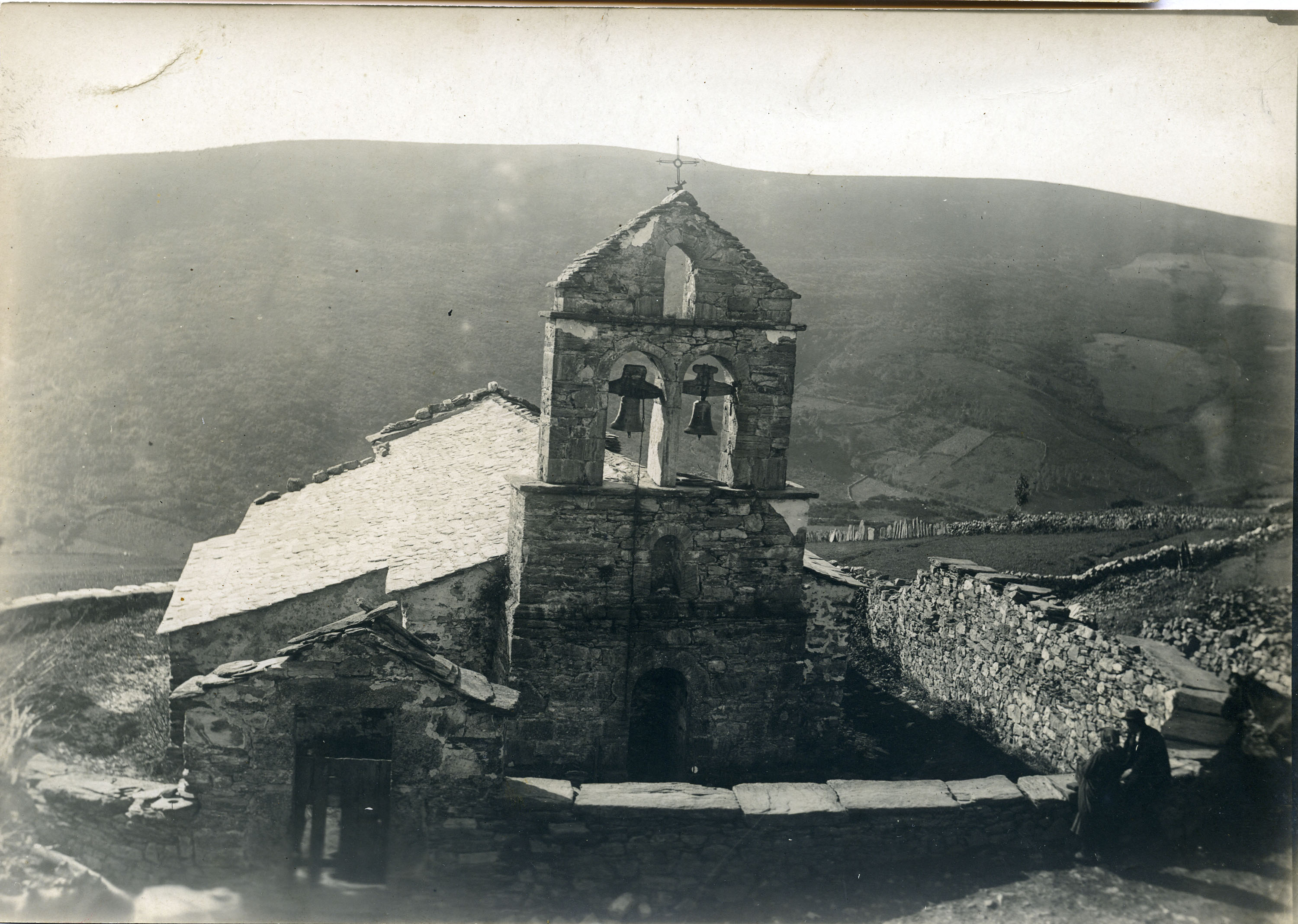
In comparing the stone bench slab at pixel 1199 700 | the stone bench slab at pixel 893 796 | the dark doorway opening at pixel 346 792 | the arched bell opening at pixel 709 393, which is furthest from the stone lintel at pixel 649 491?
the stone bench slab at pixel 1199 700

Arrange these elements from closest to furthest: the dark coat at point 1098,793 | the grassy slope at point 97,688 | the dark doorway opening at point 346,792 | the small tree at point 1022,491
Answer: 1. the dark doorway opening at point 346,792
2. the dark coat at point 1098,793
3. the grassy slope at point 97,688
4. the small tree at point 1022,491

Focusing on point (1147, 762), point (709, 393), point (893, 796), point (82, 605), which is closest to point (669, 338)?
point (709, 393)

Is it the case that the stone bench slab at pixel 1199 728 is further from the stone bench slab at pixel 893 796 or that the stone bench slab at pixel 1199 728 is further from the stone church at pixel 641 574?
the stone church at pixel 641 574

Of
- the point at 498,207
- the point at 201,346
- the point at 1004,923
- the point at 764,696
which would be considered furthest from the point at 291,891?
the point at 201,346

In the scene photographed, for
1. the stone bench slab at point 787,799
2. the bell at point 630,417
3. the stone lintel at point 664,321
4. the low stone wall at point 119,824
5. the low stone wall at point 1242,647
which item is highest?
the stone lintel at point 664,321

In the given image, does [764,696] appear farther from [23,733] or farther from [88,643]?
[88,643]

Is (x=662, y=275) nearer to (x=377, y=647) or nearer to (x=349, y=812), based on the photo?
(x=377, y=647)
